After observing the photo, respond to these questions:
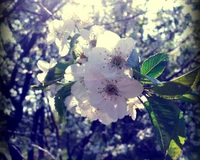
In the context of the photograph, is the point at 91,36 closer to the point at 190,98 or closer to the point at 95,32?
the point at 95,32

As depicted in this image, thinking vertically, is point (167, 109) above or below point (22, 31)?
above

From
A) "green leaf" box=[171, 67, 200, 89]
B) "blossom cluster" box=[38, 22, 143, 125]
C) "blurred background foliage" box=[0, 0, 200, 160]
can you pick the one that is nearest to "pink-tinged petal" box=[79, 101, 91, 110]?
"blossom cluster" box=[38, 22, 143, 125]

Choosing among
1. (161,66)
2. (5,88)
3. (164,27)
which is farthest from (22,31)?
(161,66)

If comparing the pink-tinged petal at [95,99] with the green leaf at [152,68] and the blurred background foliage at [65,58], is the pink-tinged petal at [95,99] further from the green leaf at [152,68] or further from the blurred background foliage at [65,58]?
the blurred background foliage at [65,58]

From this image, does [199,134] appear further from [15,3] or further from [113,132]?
[15,3]

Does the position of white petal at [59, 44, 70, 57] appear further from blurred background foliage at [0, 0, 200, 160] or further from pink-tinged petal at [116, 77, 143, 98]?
blurred background foliage at [0, 0, 200, 160]

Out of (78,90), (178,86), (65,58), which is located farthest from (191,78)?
(65,58)
